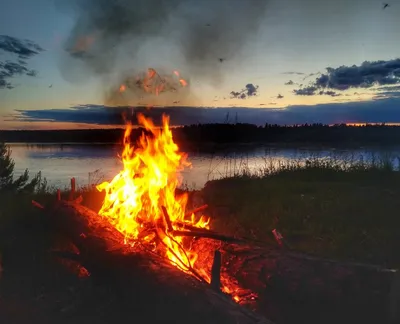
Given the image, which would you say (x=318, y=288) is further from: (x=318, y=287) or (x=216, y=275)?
(x=216, y=275)

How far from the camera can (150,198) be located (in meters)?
4.51

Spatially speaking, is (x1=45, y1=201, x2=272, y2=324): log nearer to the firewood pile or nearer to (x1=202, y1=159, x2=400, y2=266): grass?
the firewood pile

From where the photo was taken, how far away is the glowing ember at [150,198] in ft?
13.1

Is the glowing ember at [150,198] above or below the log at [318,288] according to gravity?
above

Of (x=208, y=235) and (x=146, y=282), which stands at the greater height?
(x=208, y=235)

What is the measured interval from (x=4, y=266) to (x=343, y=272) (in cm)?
339

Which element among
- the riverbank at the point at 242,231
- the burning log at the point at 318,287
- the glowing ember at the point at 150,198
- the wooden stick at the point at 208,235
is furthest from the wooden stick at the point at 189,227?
the riverbank at the point at 242,231

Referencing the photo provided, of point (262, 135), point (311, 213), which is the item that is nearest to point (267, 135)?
point (262, 135)

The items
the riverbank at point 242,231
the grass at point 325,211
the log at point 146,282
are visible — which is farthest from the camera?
the grass at point 325,211

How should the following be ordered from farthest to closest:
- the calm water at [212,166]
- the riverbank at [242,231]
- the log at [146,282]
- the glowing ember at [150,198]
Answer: the calm water at [212,166], the glowing ember at [150,198], the riverbank at [242,231], the log at [146,282]

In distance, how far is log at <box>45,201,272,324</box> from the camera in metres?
2.64

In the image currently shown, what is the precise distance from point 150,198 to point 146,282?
60.1 inches

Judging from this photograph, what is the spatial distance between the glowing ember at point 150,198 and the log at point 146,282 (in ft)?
1.03

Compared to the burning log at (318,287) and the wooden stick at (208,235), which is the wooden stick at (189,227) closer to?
the wooden stick at (208,235)
